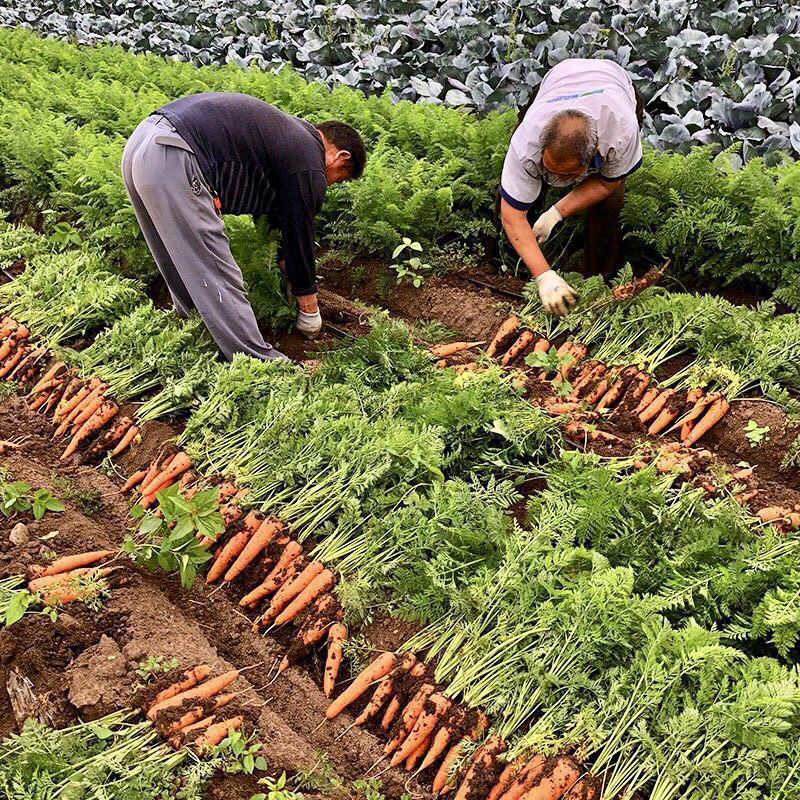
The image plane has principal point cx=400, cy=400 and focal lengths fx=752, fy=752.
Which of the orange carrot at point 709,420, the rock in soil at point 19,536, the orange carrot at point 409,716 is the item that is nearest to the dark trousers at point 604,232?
the orange carrot at point 709,420

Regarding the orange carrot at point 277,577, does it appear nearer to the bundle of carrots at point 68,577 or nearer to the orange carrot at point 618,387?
the bundle of carrots at point 68,577

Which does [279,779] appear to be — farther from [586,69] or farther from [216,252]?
→ [586,69]

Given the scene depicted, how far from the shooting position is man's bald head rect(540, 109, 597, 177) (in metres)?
4.54

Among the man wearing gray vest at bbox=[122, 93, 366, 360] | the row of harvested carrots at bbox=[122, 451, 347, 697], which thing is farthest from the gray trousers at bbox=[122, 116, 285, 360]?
the row of harvested carrots at bbox=[122, 451, 347, 697]

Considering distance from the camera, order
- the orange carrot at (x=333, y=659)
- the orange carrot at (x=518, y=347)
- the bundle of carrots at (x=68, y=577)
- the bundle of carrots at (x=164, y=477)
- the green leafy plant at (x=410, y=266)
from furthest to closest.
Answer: the green leafy plant at (x=410, y=266) < the orange carrot at (x=518, y=347) < the bundle of carrots at (x=164, y=477) < the bundle of carrots at (x=68, y=577) < the orange carrot at (x=333, y=659)

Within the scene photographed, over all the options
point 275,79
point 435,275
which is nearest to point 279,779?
point 435,275

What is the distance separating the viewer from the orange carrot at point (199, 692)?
10.4 feet

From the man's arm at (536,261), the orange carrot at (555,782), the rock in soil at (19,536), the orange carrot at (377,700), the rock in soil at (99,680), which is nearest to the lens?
the orange carrot at (555,782)

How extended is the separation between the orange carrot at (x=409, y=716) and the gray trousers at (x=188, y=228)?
2.55 m

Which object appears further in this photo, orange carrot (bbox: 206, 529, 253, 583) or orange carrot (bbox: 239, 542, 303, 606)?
orange carrot (bbox: 206, 529, 253, 583)

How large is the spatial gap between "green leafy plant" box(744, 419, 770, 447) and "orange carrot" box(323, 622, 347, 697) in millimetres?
2804

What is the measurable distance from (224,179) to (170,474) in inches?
73.4

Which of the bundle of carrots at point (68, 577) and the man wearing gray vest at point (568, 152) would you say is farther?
the man wearing gray vest at point (568, 152)

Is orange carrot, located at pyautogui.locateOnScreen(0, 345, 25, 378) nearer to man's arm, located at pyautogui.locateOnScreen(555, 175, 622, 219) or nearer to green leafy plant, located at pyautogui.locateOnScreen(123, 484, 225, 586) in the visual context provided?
green leafy plant, located at pyautogui.locateOnScreen(123, 484, 225, 586)
